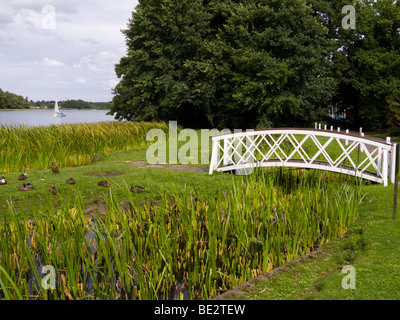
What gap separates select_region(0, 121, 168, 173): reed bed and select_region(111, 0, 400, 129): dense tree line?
6905mm

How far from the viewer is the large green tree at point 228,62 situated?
21.3 meters

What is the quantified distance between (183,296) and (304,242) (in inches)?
80.8

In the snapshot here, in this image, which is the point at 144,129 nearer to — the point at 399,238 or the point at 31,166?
the point at 31,166

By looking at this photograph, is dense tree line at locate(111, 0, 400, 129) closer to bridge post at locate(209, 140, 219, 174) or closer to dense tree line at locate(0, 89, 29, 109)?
bridge post at locate(209, 140, 219, 174)

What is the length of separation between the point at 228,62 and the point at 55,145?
12989 millimetres

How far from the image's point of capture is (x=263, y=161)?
1096cm

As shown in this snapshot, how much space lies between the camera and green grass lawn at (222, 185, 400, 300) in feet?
14.1

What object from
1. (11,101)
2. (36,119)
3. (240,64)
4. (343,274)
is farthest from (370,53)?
(11,101)

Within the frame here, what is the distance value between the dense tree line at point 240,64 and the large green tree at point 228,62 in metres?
0.06
